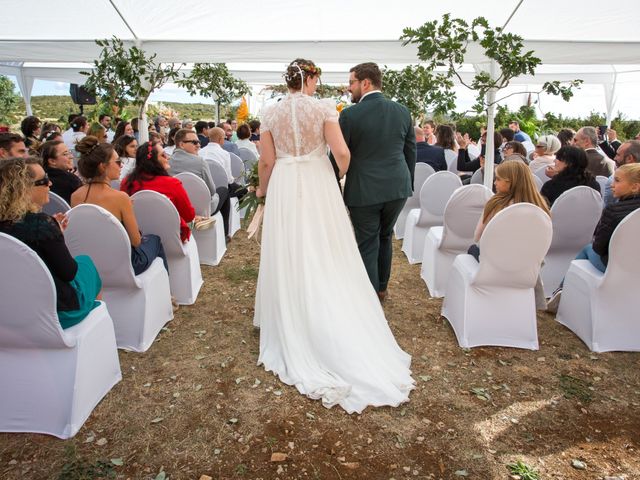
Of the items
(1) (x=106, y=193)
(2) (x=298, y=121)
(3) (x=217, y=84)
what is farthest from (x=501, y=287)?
(3) (x=217, y=84)

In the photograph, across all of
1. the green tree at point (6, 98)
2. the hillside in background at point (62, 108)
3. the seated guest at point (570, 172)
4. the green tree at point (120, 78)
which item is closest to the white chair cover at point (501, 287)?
the seated guest at point (570, 172)

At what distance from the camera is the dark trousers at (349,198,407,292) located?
3740 millimetres

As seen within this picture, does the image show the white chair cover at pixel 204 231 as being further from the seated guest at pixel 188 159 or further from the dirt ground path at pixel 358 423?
the dirt ground path at pixel 358 423

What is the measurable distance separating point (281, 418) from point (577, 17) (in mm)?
6897

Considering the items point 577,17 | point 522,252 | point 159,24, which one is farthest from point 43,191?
point 577,17

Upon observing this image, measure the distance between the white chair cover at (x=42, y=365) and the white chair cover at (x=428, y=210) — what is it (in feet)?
11.7

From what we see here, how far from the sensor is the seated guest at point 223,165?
6162 millimetres

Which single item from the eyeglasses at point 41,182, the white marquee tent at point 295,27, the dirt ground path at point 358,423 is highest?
the white marquee tent at point 295,27

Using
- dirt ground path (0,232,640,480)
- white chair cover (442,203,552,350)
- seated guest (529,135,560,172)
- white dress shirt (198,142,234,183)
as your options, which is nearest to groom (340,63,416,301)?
white chair cover (442,203,552,350)

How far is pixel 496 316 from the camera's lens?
3391 millimetres

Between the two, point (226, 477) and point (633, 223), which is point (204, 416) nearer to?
point (226, 477)

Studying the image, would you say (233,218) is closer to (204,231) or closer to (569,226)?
(204,231)

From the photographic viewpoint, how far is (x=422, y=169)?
19.8ft

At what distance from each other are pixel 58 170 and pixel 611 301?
14.7ft
